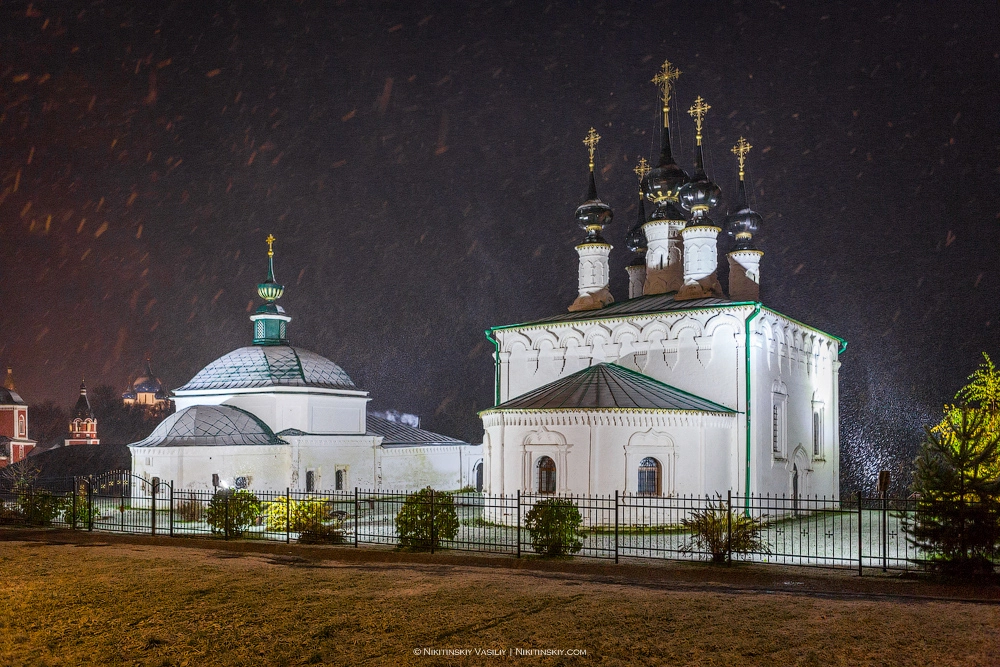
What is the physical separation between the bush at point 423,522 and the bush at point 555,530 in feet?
4.72

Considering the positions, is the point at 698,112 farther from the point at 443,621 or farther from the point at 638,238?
the point at 443,621

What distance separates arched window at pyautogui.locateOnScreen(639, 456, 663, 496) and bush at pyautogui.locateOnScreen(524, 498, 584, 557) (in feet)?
18.6

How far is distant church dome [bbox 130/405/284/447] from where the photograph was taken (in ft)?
78.4

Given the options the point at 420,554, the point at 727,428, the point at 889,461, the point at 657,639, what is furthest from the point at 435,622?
the point at 889,461

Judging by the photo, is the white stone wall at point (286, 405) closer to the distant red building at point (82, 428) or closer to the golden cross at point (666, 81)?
the golden cross at point (666, 81)

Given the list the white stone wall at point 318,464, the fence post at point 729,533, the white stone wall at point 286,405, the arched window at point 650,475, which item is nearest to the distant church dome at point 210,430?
the white stone wall at point 318,464

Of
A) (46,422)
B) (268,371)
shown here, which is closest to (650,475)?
(268,371)

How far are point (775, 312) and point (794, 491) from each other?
5.04 m

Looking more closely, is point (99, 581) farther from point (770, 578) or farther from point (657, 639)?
point (770, 578)

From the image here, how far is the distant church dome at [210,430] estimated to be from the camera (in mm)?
23906

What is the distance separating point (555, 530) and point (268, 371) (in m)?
17.6

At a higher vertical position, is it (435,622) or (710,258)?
(710,258)

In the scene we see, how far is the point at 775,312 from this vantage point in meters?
20.8

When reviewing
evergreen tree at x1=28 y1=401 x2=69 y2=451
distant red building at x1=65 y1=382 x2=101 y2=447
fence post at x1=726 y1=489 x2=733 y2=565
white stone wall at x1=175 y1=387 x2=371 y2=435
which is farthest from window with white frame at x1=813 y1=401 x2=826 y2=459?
evergreen tree at x1=28 y1=401 x2=69 y2=451
